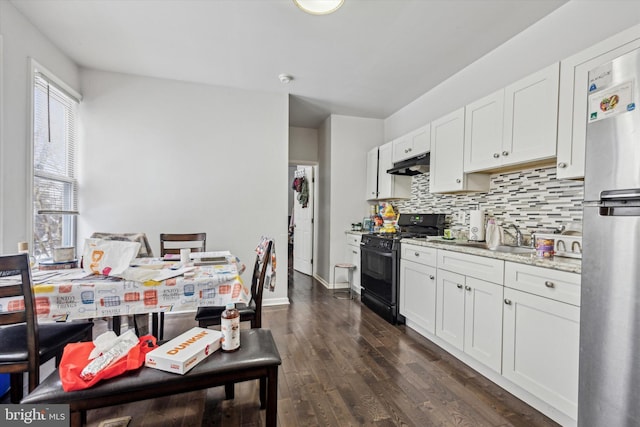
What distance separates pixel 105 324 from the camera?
3072 mm

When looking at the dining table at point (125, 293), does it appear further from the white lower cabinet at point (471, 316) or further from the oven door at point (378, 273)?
the oven door at point (378, 273)

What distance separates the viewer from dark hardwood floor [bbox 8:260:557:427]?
63.6 inches

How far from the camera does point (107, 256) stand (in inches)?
63.8

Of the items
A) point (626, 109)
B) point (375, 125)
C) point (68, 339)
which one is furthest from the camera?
point (375, 125)

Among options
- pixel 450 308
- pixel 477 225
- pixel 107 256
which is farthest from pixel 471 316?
pixel 107 256

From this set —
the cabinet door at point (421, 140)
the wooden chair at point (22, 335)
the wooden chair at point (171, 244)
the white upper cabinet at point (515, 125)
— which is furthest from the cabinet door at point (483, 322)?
the wooden chair at point (22, 335)

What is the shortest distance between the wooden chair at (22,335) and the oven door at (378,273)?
2.65 m

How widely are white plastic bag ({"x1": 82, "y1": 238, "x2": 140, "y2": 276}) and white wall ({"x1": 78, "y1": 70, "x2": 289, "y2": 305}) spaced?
175cm

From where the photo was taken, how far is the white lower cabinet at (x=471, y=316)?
1.93 metres

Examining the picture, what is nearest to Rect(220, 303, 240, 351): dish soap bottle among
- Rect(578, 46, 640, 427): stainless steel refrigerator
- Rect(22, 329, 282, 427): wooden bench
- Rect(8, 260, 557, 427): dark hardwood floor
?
Rect(22, 329, 282, 427): wooden bench

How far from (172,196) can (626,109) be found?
3709 millimetres

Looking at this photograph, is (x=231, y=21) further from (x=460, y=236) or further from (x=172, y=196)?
(x=460, y=236)

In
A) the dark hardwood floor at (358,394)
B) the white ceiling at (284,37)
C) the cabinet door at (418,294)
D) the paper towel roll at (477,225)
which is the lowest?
the dark hardwood floor at (358,394)

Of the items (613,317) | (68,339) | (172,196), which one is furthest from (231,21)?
(613,317)
